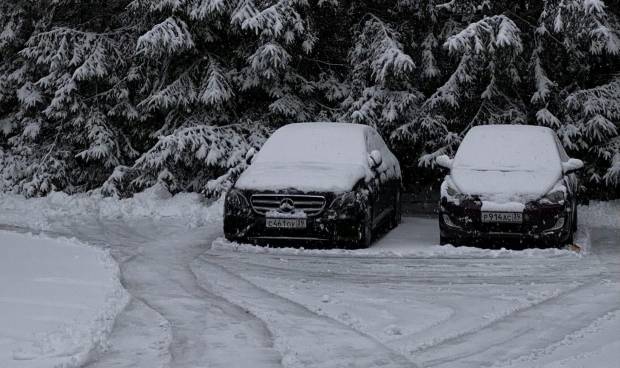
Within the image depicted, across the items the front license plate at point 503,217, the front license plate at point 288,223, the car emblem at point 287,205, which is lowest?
the front license plate at point 288,223

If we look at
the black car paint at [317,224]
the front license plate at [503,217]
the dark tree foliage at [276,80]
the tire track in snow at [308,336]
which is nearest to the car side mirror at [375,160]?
the black car paint at [317,224]

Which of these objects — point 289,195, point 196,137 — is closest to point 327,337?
point 289,195

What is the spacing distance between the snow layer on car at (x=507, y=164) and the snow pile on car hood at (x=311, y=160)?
4.57ft

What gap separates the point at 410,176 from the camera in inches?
778

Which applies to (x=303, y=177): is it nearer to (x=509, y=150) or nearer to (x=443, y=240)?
(x=443, y=240)

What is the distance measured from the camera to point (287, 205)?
38.2ft

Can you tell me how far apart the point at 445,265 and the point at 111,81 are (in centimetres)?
1073

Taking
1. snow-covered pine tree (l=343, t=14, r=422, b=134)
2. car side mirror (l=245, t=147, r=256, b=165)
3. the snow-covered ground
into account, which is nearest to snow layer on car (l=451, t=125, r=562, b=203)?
the snow-covered ground

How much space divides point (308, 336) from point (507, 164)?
6.42m

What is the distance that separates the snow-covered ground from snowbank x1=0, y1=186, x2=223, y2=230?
5.01ft

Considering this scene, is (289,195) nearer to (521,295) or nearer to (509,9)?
(521,295)

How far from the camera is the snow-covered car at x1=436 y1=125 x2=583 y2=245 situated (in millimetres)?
11484

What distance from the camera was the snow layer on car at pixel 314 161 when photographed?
38.8 feet

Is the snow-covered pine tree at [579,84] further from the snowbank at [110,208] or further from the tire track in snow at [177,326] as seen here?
the tire track in snow at [177,326]
